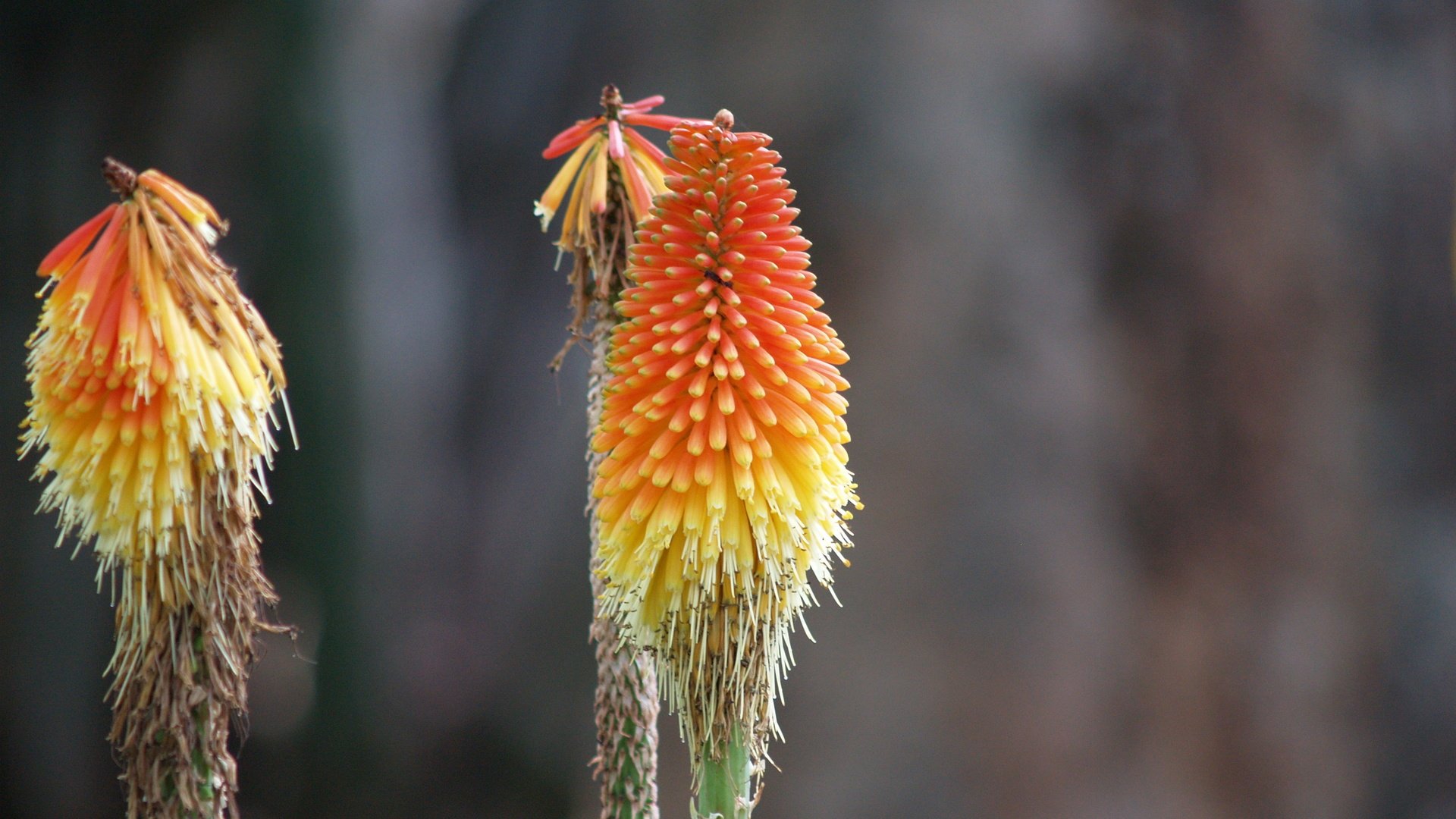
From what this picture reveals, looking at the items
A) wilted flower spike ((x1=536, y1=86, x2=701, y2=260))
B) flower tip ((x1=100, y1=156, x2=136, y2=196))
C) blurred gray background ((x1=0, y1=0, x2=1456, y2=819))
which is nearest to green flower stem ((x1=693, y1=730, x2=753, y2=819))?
wilted flower spike ((x1=536, y1=86, x2=701, y2=260))

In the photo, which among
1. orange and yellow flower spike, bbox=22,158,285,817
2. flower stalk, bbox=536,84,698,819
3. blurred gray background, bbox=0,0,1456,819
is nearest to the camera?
orange and yellow flower spike, bbox=22,158,285,817

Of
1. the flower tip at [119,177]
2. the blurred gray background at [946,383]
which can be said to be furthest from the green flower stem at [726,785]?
the blurred gray background at [946,383]

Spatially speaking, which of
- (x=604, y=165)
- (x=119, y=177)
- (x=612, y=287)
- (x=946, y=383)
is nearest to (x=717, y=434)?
(x=612, y=287)

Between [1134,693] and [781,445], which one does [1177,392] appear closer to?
[1134,693]

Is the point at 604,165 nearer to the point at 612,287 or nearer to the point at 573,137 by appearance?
the point at 573,137

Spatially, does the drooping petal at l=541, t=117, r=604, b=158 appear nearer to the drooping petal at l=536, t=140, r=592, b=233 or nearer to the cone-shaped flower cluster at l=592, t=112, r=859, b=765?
the drooping petal at l=536, t=140, r=592, b=233
